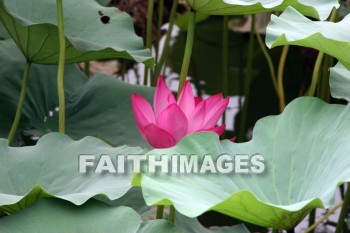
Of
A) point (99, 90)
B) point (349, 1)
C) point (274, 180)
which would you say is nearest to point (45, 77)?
point (99, 90)

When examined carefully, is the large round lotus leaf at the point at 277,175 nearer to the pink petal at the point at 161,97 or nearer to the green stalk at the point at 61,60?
the pink petal at the point at 161,97

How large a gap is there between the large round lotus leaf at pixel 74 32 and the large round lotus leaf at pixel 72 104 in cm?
18

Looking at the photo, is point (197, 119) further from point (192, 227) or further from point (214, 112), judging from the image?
point (192, 227)

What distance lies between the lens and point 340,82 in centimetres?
146

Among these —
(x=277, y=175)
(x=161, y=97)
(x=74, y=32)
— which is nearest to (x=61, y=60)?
(x=161, y=97)

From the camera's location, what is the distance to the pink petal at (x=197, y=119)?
125 cm

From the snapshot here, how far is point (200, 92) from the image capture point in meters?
3.08

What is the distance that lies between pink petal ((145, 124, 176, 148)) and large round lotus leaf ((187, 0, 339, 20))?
0.85ft

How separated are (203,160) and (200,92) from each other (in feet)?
6.27

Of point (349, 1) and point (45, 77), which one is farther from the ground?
point (349, 1)

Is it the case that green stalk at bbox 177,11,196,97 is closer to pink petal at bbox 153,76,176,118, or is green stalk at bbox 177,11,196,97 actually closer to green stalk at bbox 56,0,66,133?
pink petal at bbox 153,76,176,118

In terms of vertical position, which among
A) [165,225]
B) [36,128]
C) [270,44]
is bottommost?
[36,128]

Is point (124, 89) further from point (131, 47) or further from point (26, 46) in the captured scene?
point (26, 46)

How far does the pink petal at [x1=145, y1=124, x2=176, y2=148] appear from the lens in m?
1.22
